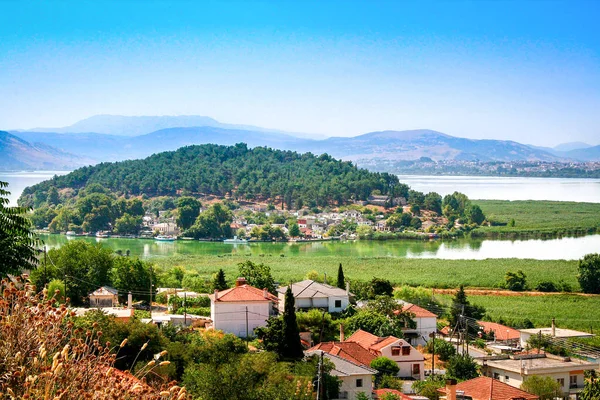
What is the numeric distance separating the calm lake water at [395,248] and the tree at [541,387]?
2944 cm

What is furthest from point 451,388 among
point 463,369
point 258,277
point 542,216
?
point 542,216

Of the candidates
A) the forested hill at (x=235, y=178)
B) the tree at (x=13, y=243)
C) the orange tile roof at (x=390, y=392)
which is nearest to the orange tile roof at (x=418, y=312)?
the orange tile roof at (x=390, y=392)

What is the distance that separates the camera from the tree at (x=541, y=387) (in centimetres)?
1377

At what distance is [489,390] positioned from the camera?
520 inches


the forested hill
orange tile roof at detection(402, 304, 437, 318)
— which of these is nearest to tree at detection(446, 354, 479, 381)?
orange tile roof at detection(402, 304, 437, 318)

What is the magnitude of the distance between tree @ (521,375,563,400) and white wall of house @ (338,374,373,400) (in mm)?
2975

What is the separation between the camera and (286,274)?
32438 mm

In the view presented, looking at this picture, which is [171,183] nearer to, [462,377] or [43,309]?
[462,377]

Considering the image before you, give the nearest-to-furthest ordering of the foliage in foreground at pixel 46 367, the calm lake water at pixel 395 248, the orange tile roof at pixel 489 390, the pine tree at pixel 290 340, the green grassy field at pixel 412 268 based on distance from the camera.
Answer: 1. the foliage in foreground at pixel 46 367
2. the orange tile roof at pixel 489 390
3. the pine tree at pixel 290 340
4. the green grassy field at pixel 412 268
5. the calm lake water at pixel 395 248

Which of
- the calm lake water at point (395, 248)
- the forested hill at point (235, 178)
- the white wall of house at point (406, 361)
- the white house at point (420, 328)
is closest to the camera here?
the white wall of house at point (406, 361)

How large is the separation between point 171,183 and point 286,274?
61.3 m

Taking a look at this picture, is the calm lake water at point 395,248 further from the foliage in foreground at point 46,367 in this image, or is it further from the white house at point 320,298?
the foliage in foreground at point 46,367

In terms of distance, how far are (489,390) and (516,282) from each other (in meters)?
18.1

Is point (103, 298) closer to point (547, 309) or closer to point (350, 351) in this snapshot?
point (350, 351)
